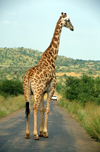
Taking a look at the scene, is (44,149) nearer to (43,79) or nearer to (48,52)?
(43,79)

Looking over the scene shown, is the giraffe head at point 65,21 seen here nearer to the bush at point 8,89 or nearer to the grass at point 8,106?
the grass at point 8,106

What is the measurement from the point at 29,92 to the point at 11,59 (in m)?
138

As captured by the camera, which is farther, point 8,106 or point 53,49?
point 8,106

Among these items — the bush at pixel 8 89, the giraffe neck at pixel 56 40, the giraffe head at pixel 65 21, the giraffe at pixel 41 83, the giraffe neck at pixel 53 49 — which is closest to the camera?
the giraffe at pixel 41 83

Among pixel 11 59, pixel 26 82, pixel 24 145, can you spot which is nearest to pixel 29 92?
pixel 26 82

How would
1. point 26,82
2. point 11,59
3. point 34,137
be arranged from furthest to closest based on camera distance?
point 11,59
point 26,82
point 34,137

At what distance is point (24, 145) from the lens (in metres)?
7.94

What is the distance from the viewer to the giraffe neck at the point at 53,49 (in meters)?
10.7

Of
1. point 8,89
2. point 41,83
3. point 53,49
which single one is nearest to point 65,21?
point 53,49

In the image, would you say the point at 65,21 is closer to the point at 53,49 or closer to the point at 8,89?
the point at 53,49

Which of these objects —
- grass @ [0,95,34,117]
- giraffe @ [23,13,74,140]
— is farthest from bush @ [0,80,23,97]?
giraffe @ [23,13,74,140]

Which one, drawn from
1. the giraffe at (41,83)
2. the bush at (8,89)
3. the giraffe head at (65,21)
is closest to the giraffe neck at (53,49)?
the giraffe at (41,83)

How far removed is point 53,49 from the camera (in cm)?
1138

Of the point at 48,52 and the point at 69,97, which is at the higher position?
the point at 48,52
